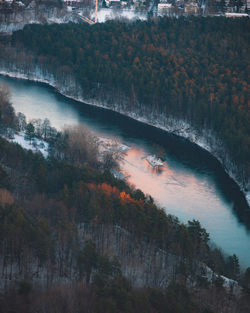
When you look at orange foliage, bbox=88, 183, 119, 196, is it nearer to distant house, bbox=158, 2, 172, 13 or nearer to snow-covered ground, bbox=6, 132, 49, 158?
snow-covered ground, bbox=6, 132, 49, 158

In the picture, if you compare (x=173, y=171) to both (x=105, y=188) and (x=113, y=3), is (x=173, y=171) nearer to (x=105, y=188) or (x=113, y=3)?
(x=105, y=188)

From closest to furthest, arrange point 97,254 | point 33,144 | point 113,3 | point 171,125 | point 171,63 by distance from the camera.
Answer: point 97,254, point 33,144, point 171,125, point 171,63, point 113,3

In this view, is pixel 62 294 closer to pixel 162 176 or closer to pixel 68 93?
pixel 162 176

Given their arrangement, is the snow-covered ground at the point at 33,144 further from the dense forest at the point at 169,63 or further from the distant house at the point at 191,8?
the distant house at the point at 191,8

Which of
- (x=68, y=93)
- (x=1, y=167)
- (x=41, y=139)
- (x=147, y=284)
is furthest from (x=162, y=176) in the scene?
(x=68, y=93)

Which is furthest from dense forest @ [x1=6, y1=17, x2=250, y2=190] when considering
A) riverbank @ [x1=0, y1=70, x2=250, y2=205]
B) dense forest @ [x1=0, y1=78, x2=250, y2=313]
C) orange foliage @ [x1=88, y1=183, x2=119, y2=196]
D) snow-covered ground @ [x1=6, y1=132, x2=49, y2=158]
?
snow-covered ground @ [x1=6, y1=132, x2=49, y2=158]

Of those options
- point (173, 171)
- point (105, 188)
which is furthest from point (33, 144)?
point (105, 188)
